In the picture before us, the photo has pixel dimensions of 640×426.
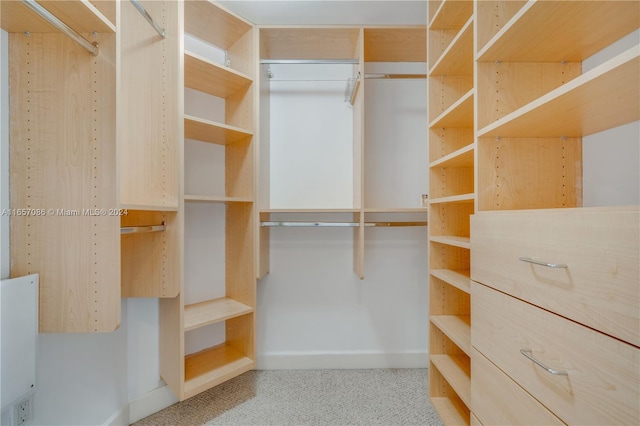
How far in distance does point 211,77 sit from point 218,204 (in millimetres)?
747

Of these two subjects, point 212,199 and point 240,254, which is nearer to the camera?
point 212,199

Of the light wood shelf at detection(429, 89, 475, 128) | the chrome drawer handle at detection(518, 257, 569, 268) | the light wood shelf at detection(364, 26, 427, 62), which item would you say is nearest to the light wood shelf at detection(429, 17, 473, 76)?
the light wood shelf at detection(429, 89, 475, 128)

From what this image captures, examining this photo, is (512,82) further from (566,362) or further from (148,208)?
(148,208)

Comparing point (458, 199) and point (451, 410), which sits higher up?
point (458, 199)

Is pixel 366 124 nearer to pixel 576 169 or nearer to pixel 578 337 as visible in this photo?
pixel 576 169

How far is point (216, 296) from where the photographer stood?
73.7 inches

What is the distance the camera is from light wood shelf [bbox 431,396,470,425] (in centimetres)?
136

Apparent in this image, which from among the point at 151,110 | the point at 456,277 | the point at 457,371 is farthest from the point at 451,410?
the point at 151,110

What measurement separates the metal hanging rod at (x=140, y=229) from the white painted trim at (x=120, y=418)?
36.1 inches

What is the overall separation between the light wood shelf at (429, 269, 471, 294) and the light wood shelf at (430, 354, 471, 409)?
0.41 metres

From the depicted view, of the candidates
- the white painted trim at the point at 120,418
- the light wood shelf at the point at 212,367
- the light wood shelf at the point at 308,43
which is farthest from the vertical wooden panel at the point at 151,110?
the white painted trim at the point at 120,418

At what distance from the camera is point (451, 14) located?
4.78ft

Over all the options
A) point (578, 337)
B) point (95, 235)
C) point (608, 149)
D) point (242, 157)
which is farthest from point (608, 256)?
point (242, 157)

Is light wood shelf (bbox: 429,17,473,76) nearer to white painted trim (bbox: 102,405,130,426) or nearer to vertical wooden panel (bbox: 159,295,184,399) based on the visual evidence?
vertical wooden panel (bbox: 159,295,184,399)
